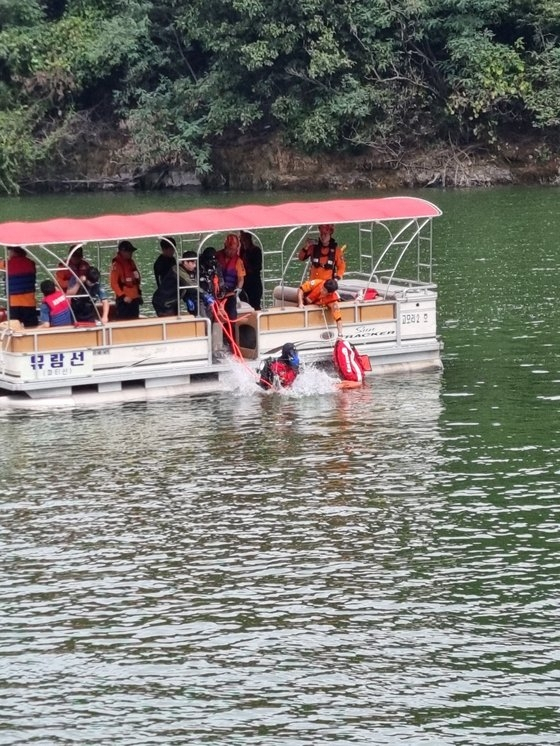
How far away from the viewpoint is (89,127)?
60.7m

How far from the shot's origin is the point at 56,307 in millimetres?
23547

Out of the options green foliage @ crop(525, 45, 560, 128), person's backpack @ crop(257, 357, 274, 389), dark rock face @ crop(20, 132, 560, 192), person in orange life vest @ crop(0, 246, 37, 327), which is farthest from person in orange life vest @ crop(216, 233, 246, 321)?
green foliage @ crop(525, 45, 560, 128)

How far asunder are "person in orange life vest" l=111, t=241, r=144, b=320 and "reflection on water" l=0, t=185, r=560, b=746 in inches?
70.3

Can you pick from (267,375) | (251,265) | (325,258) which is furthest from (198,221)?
(267,375)

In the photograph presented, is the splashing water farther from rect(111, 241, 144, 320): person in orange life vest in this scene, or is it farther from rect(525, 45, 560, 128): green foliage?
rect(525, 45, 560, 128): green foliage

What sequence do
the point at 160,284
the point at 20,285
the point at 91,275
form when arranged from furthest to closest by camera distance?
the point at 160,284 → the point at 20,285 → the point at 91,275

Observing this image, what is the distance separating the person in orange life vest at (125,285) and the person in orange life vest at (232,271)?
1.37 metres

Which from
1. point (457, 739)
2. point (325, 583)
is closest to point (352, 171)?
point (325, 583)

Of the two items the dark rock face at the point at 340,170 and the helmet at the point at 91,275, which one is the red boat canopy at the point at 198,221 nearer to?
the helmet at the point at 91,275

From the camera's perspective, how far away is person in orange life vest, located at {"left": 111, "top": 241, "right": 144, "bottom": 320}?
80.8 ft

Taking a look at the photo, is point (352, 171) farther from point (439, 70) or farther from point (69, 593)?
point (69, 593)

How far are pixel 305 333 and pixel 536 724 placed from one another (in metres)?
12.8

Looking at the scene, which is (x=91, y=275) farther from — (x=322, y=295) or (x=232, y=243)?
(x=322, y=295)

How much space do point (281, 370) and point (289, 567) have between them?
822 cm
